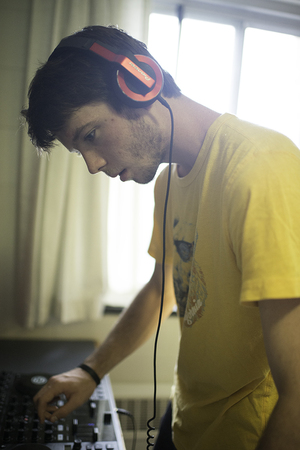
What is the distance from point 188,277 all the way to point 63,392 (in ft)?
1.32

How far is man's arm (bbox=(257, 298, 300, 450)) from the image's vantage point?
1.47ft

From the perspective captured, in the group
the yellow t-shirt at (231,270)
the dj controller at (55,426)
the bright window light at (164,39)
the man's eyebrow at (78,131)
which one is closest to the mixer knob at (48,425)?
the dj controller at (55,426)

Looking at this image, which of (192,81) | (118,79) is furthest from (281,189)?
(192,81)

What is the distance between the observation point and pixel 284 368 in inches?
18.2

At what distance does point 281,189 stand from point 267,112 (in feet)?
4.61

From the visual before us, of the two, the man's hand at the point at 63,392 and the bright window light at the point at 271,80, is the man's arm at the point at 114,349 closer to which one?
the man's hand at the point at 63,392

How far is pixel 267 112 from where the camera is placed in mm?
1739

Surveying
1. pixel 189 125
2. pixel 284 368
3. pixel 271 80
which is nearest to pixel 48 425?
pixel 284 368

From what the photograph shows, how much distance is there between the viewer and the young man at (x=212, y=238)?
18.8 inches

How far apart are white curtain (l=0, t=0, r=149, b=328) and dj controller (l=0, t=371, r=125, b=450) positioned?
0.57 m

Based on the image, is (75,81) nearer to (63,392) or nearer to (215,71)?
(63,392)

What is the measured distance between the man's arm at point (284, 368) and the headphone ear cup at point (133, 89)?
1.59 ft

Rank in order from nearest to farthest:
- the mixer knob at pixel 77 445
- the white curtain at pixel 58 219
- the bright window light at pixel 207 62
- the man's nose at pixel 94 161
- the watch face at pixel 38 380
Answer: the mixer knob at pixel 77 445 → the man's nose at pixel 94 161 → the watch face at pixel 38 380 → the white curtain at pixel 58 219 → the bright window light at pixel 207 62

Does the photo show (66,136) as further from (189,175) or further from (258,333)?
(258,333)
